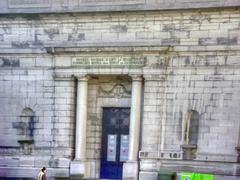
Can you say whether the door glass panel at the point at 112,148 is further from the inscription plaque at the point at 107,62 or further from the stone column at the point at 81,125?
the inscription plaque at the point at 107,62

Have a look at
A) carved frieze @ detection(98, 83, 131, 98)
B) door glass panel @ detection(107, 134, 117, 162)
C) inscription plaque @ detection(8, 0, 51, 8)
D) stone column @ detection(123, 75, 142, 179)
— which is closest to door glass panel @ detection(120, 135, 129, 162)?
door glass panel @ detection(107, 134, 117, 162)

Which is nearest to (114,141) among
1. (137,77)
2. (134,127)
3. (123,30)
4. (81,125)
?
(134,127)

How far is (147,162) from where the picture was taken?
1834 centimetres

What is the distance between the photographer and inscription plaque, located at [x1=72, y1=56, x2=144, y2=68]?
1864 cm

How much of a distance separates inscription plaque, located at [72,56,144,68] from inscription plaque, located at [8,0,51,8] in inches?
105

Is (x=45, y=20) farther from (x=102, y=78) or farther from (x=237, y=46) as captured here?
(x=237, y=46)

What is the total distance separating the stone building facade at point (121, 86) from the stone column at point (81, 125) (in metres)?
0.04

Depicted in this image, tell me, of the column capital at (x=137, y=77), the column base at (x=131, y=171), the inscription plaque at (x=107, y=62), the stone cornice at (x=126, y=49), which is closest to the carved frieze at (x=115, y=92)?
the column capital at (x=137, y=77)

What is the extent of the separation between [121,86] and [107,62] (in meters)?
1.23

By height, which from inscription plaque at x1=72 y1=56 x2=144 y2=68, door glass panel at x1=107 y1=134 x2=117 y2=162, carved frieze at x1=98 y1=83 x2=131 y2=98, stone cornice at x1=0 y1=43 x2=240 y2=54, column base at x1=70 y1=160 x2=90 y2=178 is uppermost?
stone cornice at x1=0 y1=43 x2=240 y2=54

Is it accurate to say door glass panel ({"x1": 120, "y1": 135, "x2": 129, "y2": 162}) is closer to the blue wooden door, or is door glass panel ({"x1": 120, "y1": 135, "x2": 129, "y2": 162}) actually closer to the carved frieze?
the blue wooden door

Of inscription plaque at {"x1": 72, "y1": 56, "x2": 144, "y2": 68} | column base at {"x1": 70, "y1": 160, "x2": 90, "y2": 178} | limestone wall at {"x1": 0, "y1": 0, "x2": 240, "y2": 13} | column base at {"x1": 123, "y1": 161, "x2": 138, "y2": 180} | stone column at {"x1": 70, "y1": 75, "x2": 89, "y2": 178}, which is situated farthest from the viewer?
stone column at {"x1": 70, "y1": 75, "x2": 89, "y2": 178}

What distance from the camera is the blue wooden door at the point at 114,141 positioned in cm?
1936

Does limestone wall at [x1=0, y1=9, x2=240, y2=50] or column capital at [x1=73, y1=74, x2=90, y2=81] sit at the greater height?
limestone wall at [x1=0, y1=9, x2=240, y2=50]
